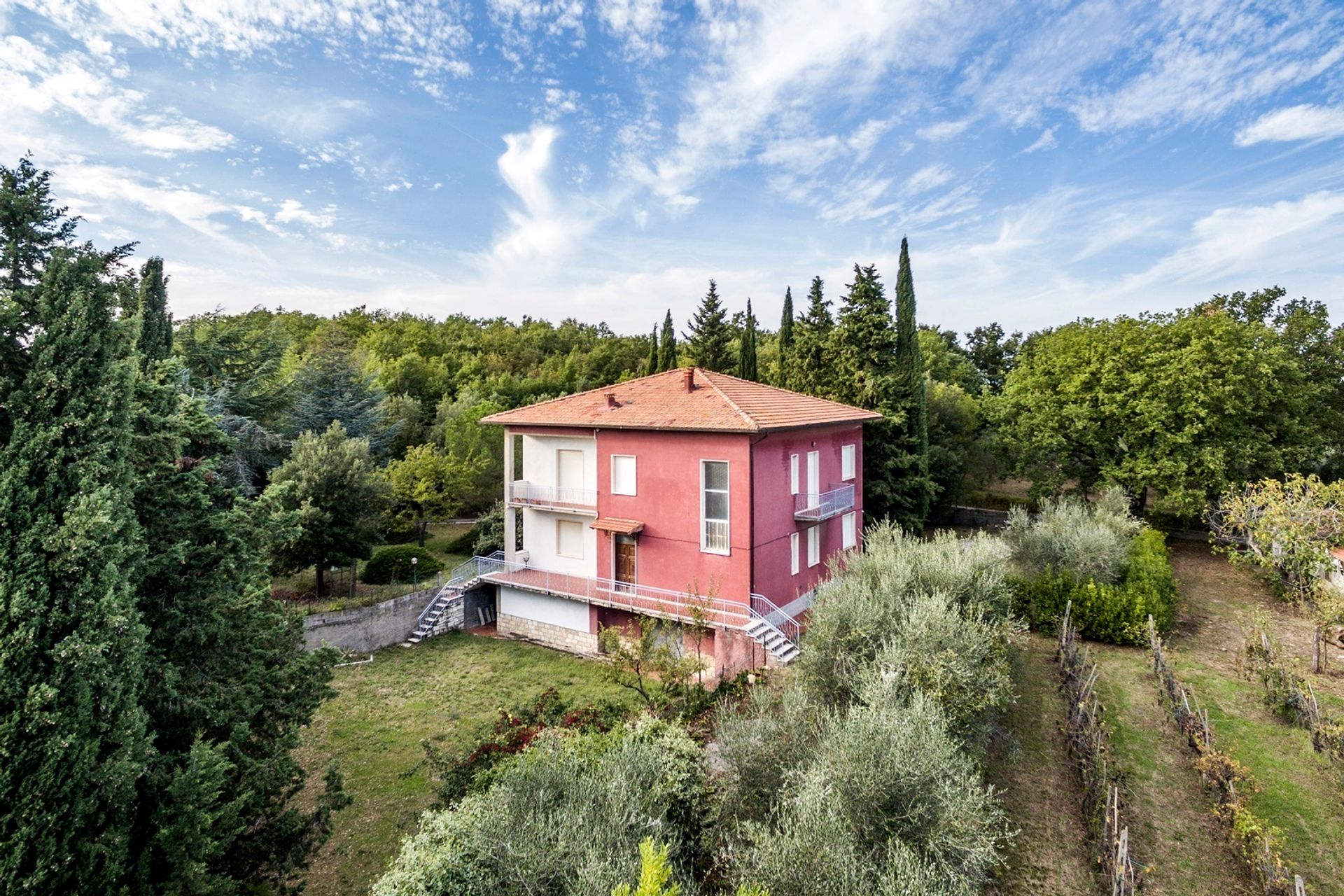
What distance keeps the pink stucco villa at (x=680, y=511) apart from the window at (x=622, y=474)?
32mm

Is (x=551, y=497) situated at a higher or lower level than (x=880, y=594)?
higher

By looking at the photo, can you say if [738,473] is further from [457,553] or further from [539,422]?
[457,553]

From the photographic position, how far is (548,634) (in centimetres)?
1708

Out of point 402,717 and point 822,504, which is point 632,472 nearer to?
point 822,504

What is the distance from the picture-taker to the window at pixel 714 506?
14.6 meters

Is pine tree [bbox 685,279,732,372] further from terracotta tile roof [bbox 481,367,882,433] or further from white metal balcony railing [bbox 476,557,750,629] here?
white metal balcony railing [bbox 476,557,750,629]

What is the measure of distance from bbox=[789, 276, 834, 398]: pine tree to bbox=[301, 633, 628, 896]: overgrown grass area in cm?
1513

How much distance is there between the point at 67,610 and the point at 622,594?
1180 centimetres

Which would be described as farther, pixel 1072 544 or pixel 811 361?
pixel 811 361

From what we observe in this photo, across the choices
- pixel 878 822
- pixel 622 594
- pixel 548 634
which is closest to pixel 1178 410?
pixel 622 594

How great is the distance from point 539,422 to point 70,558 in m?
12.6

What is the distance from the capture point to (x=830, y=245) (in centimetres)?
2552

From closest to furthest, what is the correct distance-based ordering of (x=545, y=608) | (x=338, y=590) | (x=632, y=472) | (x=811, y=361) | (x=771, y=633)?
(x=771, y=633) < (x=632, y=472) < (x=545, y=608) < (x=338, y=590) < (x=811, y=361)

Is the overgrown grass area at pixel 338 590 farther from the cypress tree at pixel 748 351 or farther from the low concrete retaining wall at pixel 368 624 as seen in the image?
the cypress tree at pixel 748 351
